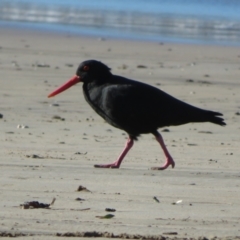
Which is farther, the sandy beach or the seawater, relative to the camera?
the seawater

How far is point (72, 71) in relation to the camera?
1431 centimetres

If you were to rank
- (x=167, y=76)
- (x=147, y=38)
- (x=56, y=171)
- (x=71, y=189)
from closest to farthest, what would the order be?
(x=71, y=189)
(x=56, y=171)
(x=167, y=76)
(x=147, y=38)

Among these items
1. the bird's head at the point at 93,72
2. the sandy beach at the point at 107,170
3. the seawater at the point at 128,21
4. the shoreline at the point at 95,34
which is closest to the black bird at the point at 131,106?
the bird's head at the point at 93,72

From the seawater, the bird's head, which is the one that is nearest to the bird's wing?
the bird's head

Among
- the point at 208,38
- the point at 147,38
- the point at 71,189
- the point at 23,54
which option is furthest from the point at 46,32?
the point at 71,189

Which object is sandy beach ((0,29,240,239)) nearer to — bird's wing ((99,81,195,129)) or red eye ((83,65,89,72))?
bird's wing ((99,81,195,129))

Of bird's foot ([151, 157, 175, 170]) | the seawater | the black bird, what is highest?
the black bird

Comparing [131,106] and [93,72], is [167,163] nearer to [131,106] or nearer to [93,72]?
[131,106]

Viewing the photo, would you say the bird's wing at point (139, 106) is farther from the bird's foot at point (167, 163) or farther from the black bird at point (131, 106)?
the bird's foot at point (167, 163)

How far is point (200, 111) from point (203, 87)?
18.7 ft

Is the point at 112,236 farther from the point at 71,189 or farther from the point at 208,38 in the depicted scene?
the point at 208,38

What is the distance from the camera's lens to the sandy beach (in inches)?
189

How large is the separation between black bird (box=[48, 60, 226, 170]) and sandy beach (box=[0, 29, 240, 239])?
0.32m

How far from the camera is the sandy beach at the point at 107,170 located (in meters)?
4.79
